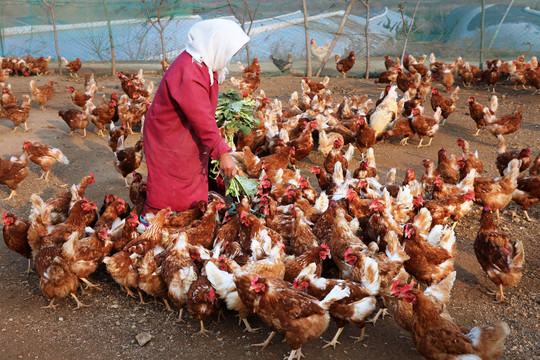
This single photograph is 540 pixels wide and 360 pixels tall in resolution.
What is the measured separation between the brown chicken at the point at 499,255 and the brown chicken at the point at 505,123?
498 cm

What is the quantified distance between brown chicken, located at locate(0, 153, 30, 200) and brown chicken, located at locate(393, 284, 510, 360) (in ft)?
19.9

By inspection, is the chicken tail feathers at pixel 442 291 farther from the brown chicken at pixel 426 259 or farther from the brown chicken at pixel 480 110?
the brown chicken at pixel 480 110

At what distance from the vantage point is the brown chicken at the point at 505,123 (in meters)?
9.03

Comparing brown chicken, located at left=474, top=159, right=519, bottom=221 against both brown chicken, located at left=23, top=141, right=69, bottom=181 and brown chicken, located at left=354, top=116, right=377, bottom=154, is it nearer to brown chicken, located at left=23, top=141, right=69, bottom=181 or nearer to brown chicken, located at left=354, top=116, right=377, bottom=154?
brown chicken, located at left=354, top=116, right=377, bottom=154

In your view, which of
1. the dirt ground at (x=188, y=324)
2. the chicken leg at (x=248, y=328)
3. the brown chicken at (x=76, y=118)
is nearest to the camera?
the dirt ground at (x=188, y=324)

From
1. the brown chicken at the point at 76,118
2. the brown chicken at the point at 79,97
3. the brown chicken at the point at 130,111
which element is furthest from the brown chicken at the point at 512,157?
the brown chicken at the point at 79,97

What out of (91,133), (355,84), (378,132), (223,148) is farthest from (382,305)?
(355,84)

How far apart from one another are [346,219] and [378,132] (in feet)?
14.6

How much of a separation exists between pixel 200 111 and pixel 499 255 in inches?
134

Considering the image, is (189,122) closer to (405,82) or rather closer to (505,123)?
(505,123)

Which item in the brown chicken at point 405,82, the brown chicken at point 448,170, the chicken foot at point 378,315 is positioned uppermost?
the brown chicken at point 405,82

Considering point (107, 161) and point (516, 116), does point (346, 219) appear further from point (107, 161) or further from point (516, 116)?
point (516, 116)

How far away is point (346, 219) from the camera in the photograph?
5215 mm

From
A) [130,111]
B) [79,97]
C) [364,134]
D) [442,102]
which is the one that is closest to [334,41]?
[442,102]
